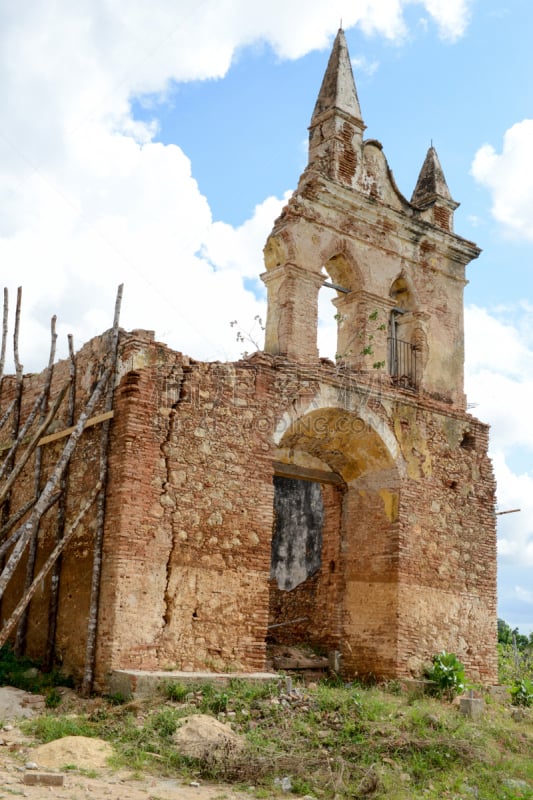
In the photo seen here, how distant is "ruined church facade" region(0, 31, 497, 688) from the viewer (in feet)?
32.7

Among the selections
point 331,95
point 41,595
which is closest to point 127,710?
point 41,595

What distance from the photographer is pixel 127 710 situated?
8.62 metres

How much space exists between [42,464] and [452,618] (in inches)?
255

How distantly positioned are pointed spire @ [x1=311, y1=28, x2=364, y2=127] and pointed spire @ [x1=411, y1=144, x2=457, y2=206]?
1948 millimetres

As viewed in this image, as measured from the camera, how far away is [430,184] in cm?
1491

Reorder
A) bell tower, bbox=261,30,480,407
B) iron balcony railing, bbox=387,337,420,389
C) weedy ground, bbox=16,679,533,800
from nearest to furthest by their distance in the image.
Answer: weedy ground, bbox=16,679,533,800 → bell tower, bbox=261,30,480,407 → iron balcony railing, bbox=387,337,420,389

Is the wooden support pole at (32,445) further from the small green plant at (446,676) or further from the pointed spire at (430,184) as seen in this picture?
the pointed spire at (430,184)

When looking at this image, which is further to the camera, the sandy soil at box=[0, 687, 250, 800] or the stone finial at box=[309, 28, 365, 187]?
the stone finial at box=[309, 28, 365, 187]

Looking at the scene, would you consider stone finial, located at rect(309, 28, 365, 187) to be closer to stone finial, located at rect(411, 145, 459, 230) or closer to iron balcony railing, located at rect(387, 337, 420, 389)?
stone finial, located at rect(411, 145, 459, 230)

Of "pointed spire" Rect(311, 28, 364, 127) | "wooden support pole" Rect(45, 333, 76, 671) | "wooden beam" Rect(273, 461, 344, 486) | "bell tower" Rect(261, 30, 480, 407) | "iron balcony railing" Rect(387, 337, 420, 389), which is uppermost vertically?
"pointed spire" Rect(311, 28, 364, 127)

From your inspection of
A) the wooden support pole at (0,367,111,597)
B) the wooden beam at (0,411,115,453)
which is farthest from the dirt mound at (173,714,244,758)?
the wooden beam at (0,411,115,453)

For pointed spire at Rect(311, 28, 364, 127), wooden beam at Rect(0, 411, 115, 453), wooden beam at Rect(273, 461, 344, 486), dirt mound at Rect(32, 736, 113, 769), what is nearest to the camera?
dirt mound at Rect(32, 736, 113, 769)

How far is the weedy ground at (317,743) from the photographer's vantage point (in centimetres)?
755

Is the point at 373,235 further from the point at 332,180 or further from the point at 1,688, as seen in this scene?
the point at 1,688
